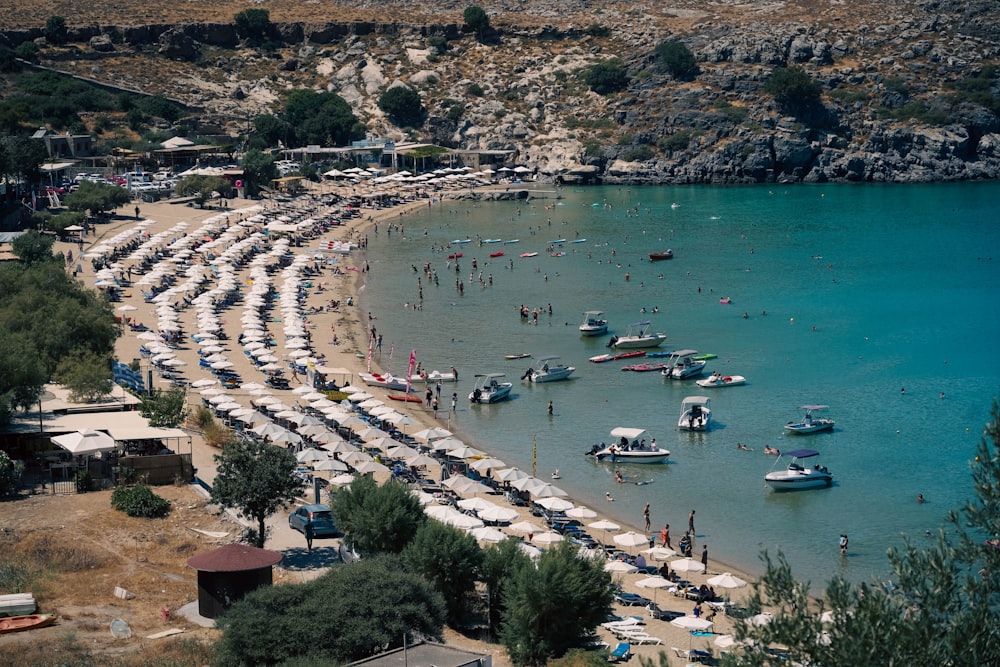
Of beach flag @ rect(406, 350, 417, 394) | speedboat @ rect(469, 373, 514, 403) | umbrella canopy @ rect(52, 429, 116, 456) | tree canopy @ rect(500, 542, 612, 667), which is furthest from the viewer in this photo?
beach flag @ rect(406, 350, 417, 394)

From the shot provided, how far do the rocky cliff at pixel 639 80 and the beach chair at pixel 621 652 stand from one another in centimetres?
9978

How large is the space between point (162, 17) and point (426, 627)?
12785 cm

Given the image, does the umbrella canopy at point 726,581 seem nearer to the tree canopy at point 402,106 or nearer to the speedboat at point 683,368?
the speedboat at point 683,368

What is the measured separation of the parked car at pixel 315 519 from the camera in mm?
29453

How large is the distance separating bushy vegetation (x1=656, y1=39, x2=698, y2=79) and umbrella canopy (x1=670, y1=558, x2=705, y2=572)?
10796 cm

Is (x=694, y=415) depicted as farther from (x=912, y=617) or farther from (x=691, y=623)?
(x=912, y=617)

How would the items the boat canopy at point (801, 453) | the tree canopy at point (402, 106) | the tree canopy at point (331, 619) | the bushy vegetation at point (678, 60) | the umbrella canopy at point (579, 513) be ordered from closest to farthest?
the tree canopy at point (331, 619)
the umbrella canopy at point (579, 513)
the boat canopy at point (801, 453)
the tree canopy at point (402, 106)
the bushy vegetation at point (678, 60)

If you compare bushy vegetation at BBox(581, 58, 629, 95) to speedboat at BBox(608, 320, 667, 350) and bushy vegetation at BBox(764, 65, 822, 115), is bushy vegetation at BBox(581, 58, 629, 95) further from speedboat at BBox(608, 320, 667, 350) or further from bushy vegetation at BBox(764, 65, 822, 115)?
speedboat at BBox(608, 320, 667, 350)

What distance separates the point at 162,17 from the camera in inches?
5438

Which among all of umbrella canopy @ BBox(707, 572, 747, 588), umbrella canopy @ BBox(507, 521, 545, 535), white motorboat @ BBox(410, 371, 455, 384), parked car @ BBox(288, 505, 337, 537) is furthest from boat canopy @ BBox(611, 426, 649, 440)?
parked car @ BBox(288, 505, 337, 537)

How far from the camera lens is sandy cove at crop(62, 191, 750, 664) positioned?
1096 inches

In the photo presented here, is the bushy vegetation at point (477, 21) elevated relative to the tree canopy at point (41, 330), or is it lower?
elevated

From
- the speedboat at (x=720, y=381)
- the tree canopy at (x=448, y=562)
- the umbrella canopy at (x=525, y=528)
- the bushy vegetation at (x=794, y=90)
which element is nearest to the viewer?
the tree canopy at (x=448, y=562)

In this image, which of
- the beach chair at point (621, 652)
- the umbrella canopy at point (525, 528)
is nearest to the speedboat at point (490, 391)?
the umbrella canopy at point (525, 528)
